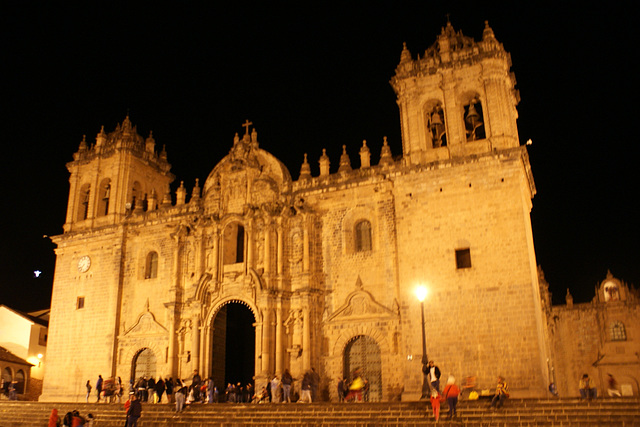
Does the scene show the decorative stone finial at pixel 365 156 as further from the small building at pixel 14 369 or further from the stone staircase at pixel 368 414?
the small building at pixel 14 369

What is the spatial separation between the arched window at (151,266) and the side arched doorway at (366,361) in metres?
10.5

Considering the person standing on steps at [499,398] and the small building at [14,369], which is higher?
the small building at [14,369]

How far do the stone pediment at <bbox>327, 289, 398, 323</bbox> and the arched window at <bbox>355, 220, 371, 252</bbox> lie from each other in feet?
6.30

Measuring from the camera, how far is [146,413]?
65.5 ft

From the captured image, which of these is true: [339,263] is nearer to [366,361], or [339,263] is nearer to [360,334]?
[360,334]

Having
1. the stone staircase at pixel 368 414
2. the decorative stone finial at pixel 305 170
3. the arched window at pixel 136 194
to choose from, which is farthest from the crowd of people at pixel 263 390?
the arched window at pixel 136 194

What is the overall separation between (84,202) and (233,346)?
11.8 meters

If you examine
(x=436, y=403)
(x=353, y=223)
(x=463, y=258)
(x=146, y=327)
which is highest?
(x=353, y=223)

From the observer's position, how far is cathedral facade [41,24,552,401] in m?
21.2

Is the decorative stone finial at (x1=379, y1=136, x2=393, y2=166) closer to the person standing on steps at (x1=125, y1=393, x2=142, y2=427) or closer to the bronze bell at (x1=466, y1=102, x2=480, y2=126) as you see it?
the bronze bell at (x1=466, y1=102, x2=480, y2=126)

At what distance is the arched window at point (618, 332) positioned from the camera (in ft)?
117

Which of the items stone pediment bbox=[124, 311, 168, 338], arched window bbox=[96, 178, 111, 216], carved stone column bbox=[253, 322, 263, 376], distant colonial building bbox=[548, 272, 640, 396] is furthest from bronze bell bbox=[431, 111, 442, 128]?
arched window bbox=[96, 178, 111, 216]

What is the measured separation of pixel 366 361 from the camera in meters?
22.8

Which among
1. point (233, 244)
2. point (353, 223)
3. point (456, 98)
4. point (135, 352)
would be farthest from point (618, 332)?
point (135, 352)
